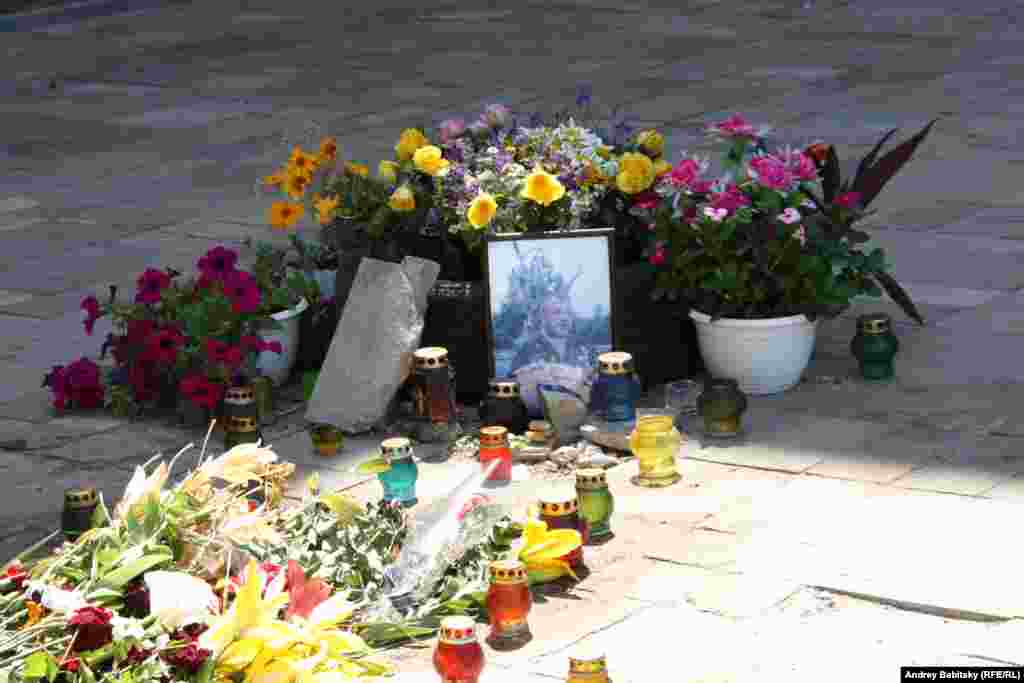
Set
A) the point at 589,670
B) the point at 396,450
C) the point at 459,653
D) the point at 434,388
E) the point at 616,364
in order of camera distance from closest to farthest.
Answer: the point at 589,670, the point at 459,653, the point at 396,450, the point at 616,364, the point at 434,388

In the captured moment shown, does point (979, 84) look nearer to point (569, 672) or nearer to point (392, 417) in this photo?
point (392, 417)

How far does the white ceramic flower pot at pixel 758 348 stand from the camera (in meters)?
6.43

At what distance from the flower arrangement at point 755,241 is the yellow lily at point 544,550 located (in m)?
1.68

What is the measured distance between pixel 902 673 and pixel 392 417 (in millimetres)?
2398

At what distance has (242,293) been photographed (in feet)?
21.7

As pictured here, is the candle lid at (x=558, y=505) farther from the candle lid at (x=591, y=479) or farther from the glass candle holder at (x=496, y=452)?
the glass candle holder at (x=496, y=452)

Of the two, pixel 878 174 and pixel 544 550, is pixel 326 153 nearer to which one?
pixel 878 174

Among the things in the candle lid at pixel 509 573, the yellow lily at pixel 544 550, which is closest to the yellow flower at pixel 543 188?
the yellow lily at pixel 544 550

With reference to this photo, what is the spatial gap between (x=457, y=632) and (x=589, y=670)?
1.15 feet

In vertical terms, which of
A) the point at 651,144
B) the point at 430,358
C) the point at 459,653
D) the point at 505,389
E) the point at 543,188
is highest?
the point at 651,144

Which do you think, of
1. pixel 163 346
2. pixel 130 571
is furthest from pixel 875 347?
pixel 130 571

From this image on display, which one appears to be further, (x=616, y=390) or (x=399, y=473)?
(x=616, y=390)

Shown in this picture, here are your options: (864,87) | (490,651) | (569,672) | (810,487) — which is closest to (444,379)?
(810,487)

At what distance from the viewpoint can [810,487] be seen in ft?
18.4
